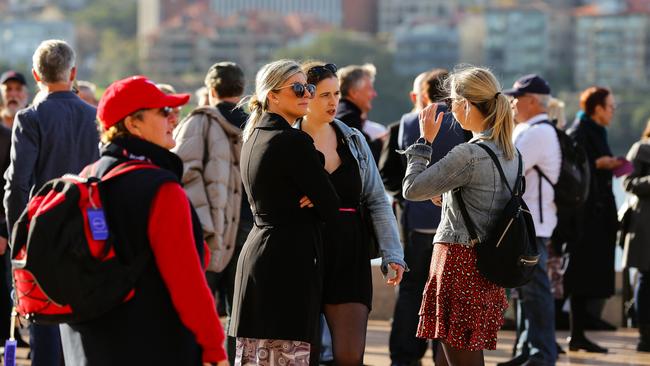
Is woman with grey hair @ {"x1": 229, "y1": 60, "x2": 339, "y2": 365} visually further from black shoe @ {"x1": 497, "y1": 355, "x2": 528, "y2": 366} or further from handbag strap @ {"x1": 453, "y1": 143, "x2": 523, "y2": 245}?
black shoe @ {"x1": 497, "y1": 355, "x2": 528, "y2": 366}

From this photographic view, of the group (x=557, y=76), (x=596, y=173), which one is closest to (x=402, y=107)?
(x=557, y=76)

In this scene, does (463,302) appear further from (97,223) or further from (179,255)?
(97,223)

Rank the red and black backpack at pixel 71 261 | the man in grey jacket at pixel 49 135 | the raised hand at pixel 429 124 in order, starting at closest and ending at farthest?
the red and black backpack at pixel 71 261, the raised hand at pixel 429 124, the man in grey jacket at pixel 49 135

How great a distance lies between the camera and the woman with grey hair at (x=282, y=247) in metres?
4.66

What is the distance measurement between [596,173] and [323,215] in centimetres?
412

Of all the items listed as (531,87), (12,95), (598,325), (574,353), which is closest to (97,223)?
(531,87)

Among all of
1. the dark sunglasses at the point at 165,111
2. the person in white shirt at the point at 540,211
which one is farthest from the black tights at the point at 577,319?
the dark sunglasses at the point at 165,111

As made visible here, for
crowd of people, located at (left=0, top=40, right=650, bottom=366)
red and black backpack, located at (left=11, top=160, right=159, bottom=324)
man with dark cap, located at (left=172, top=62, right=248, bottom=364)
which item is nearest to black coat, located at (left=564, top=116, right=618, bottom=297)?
crowd of people, located at (left=0, top=40, right=650, bottom=366)

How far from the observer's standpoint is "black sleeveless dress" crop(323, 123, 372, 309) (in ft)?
16.0

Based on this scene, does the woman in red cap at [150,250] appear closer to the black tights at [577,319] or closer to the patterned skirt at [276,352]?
the patterned skirt at [276,352]


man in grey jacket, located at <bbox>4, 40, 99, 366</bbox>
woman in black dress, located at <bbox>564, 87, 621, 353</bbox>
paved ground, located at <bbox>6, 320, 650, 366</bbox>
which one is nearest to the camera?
man in grey jacket, located at <bbox>4, 40, 99, 366</bbox>

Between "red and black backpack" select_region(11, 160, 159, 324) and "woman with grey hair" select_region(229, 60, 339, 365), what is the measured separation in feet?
3.53

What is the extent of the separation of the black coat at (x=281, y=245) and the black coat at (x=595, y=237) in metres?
3.98

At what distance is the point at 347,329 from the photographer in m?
4.86
